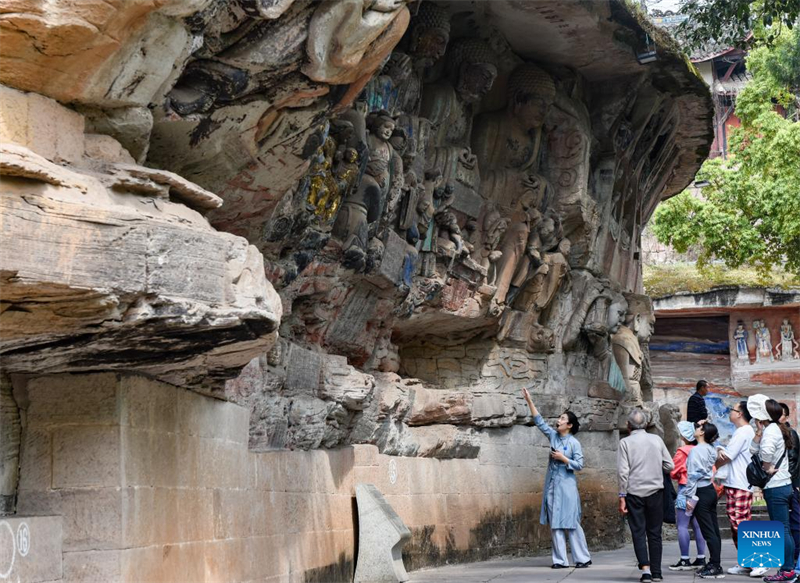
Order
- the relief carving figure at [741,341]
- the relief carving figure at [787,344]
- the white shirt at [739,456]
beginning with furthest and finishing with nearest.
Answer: the relief carving figure at [741,341]
the relief carving figure at [787,344]
the white shirt at [739,456]

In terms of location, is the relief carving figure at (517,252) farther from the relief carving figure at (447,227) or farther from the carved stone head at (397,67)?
the carved stone head at (397,67)

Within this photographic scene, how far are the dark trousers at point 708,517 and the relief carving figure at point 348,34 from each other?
5.27 metres

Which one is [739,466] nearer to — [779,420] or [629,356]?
[779,420]

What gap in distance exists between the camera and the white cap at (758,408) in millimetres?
9398

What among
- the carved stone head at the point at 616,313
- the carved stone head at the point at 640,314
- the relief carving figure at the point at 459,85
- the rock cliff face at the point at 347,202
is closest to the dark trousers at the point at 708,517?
the rock cliff face at the point at 347,202

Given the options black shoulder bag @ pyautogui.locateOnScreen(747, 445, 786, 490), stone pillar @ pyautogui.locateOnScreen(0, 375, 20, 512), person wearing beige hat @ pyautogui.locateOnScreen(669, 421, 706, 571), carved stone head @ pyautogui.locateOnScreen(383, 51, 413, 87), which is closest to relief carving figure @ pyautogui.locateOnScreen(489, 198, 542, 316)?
person wearing beige hat @ pyautogui.locateOnScreen(669, 421, 706, 571)

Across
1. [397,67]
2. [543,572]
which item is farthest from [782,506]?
[397,67]

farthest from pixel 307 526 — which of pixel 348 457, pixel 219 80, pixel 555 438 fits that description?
pixel 219 80

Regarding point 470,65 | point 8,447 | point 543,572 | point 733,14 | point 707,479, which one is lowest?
point 543,572

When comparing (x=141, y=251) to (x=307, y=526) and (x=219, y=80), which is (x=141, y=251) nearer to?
(x=219, y=80)

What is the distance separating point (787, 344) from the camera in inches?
1042

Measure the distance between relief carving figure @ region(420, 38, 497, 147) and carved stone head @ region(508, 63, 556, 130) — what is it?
3.35 feet

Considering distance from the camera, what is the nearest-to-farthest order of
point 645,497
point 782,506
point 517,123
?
1. point 782,506
2. point 645,497
3. point 517,123

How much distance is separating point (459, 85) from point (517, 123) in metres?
1.58
